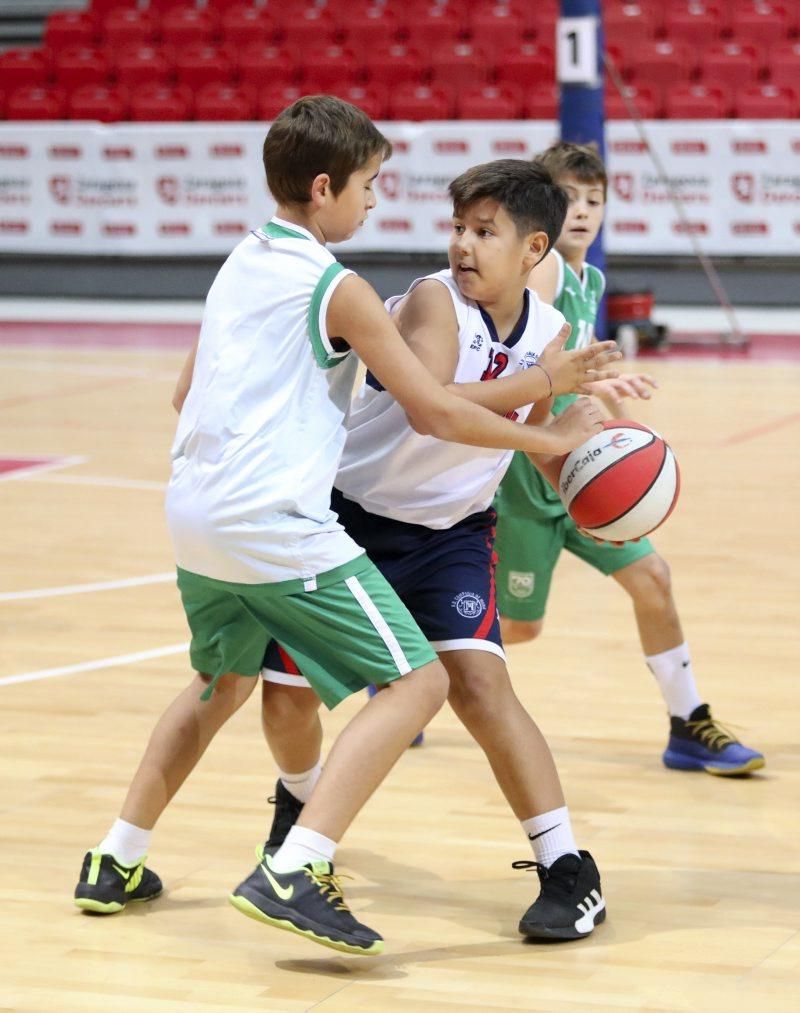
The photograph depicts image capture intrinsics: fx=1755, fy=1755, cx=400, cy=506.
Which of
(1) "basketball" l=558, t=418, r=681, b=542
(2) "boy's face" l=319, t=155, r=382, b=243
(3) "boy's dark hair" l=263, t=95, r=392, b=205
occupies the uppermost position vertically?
(3) "boy's dark hair" l=263, t=95, r=392, b=205

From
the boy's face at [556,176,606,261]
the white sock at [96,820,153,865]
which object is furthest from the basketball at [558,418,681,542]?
the white sock at [96,820,153,865]

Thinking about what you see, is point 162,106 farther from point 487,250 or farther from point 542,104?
point 487,250

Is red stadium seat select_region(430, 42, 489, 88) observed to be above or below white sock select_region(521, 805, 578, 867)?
above

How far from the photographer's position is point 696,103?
14.3 m

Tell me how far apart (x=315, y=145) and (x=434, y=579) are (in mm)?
881

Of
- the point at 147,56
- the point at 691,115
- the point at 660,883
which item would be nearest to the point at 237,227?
the point at 147,56

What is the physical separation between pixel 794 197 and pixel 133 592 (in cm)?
910

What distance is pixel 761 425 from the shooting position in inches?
385

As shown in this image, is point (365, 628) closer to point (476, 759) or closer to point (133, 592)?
point (476, 759)

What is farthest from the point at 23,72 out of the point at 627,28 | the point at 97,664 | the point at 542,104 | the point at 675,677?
the point at 675,677

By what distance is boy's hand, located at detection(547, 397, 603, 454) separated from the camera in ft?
10.8

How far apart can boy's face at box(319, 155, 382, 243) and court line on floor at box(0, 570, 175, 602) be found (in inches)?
133

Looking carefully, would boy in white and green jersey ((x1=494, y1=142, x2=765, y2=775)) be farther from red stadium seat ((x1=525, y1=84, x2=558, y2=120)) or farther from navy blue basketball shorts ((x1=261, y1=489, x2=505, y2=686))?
red stadium seat ((x1=525, y1=84, x2=558, y2=120))

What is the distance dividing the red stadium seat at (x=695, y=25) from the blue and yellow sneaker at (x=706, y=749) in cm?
1201
